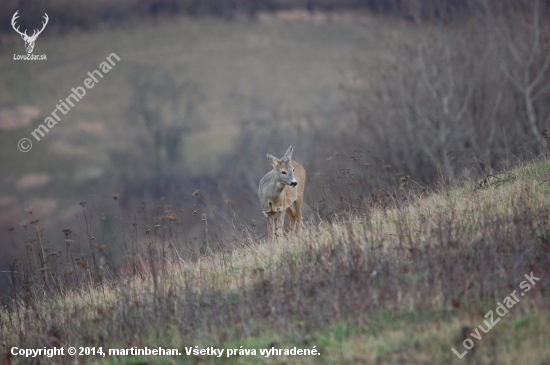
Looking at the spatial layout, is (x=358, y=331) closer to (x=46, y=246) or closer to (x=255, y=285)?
(x=255, y=285)

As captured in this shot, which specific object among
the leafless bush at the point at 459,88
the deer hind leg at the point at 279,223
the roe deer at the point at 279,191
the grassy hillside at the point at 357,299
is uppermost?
the leafless bush at the point at 459,88

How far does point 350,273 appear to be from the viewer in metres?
7.33

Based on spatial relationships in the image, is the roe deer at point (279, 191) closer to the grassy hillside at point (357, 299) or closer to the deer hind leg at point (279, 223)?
the deer hind leg at point (279, 223)

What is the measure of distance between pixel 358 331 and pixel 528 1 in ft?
104

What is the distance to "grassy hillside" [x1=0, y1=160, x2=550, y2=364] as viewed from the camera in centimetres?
596

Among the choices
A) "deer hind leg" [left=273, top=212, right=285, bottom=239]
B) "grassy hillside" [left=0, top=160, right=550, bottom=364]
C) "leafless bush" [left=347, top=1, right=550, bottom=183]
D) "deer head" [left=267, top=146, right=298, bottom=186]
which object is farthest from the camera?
"leafless bush" [left=347, top=1, right=550, bottom=183]

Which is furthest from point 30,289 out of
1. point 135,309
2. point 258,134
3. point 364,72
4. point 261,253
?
point 258,134

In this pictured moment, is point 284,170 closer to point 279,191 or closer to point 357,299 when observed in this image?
point 279,191

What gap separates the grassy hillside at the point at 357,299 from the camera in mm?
5957

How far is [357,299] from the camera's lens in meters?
6.82

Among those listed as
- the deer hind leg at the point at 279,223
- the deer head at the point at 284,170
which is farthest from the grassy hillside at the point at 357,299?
the deer head at the point at 284,170

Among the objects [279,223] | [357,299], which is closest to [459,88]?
[279,223]

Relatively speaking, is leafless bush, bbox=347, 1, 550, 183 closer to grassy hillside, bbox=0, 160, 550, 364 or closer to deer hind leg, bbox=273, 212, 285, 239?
deer hind leg, bbox=273, 212, 285, 239

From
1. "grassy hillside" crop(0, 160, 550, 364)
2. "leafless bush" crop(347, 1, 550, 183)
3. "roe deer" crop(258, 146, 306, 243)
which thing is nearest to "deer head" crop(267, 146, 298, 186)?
"roe deer" crop(258, 146, 306, 243)
